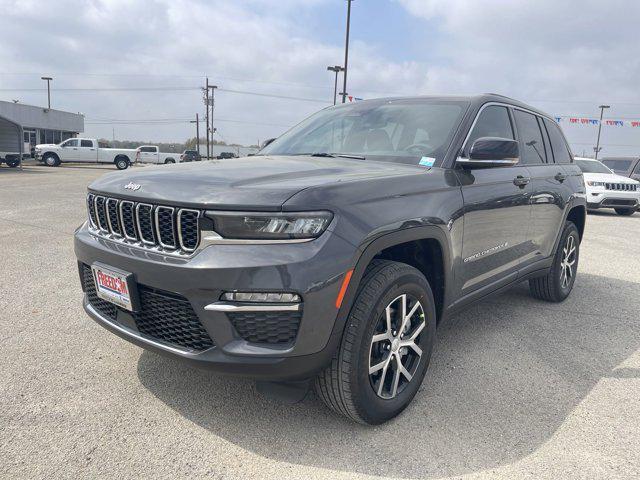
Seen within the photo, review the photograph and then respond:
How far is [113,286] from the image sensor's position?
243 centimetres

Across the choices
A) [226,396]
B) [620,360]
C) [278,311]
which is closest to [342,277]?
[278,311]

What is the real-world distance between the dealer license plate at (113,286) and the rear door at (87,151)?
1411 inches

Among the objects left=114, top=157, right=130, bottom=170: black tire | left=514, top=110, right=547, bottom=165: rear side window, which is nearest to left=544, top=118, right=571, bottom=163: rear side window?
left=514, top=110, right=547, bottom=165: rear side window

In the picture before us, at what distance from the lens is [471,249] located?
3107 mm

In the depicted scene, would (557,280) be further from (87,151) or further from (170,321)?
(87,151)

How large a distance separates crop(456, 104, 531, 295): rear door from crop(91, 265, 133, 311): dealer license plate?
1906 millimetres

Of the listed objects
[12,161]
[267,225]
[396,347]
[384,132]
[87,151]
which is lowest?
[396,347]

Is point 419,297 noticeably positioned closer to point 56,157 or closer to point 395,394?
point 395,394

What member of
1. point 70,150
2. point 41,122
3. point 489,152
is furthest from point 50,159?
point 489,152

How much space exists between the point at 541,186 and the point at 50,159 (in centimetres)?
3567

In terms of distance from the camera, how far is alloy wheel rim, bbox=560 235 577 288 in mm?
4727

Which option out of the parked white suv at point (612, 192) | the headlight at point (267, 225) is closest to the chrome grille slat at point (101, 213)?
the headlight at point (267, 225)

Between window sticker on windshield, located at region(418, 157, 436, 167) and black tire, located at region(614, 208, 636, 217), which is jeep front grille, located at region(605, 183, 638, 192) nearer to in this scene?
black tire, located at region(614, 208, 636, 217)

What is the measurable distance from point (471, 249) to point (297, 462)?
166 cm
